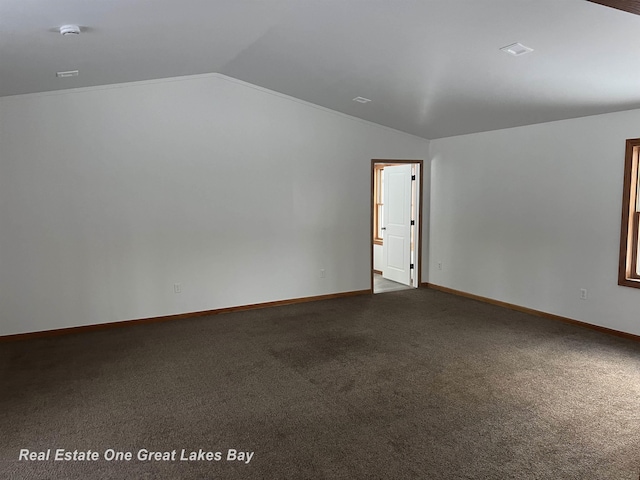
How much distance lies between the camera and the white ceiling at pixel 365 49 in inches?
114

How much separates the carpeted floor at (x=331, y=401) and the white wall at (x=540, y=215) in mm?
463

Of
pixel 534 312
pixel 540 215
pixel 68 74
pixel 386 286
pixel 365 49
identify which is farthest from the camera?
pixel 386 286

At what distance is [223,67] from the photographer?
501 cm

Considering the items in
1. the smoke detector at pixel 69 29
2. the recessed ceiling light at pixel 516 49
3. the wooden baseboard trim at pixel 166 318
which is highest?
the smoke detector at pixel 69 29

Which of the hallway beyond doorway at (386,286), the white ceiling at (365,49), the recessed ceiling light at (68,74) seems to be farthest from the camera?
the hallway beyond doorway at (386,286)

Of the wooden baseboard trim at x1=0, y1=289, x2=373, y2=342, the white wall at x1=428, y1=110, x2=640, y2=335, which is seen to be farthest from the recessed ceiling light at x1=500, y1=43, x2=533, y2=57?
the wooden baseboard trim at x1=0, y1=289, x2=373, y2=342

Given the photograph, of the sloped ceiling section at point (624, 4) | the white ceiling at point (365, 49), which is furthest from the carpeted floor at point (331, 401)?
the white ceiling at point (365, 49)

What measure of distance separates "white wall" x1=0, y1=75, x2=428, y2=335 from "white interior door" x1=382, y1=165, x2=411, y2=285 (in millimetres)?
847

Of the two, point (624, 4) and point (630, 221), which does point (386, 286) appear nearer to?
point (630, 221)

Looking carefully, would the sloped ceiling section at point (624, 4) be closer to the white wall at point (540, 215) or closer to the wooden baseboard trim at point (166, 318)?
the white wall at point (540, 215)

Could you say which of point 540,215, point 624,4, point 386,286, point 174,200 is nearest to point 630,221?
point 540,215

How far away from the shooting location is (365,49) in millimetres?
3807

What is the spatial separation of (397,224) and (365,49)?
12.9 feet

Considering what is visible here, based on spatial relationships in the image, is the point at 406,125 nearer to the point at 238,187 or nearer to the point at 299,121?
the point at 299,121
